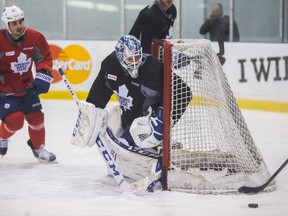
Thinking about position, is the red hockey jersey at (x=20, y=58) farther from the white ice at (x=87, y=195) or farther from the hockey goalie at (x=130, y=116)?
the hockey goalie at (x=130, y=116)

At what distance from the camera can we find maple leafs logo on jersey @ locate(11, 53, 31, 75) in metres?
4.91

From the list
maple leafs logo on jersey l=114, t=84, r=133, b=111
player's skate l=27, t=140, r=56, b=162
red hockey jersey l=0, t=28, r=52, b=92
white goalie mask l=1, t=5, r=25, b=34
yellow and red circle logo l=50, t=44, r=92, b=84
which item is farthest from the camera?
yellow and red circle logo l=50, t=44, r=92, b=84

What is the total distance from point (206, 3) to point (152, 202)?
16.7 feet

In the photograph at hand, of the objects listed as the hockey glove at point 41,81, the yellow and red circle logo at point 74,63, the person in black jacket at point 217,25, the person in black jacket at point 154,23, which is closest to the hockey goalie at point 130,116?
the hockey glove at point 41,81

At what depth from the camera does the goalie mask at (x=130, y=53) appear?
4.06m

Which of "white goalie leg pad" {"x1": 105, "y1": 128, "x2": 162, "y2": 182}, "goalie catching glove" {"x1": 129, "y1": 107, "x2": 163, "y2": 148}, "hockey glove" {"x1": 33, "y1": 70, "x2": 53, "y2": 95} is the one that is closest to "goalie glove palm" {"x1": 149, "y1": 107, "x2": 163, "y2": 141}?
"goalie catching glove" {"x1": 129, "y1": 107, "x2": 163, "y2": 148}

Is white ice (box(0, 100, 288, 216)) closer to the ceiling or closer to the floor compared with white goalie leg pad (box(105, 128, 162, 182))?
closer to the floor

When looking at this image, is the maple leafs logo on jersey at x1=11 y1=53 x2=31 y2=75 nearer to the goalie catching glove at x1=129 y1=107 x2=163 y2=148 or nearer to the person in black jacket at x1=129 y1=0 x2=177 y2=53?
the person in black jacket at x1=129 y1=0 x2=177 y2=53

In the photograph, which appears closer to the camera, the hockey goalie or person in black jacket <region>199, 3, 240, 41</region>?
the hockey goalie

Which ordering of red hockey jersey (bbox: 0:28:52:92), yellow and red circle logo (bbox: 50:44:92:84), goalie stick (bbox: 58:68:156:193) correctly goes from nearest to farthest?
goalie stick (bbox: 58:68:156:193) < red hockey jersey (bbox: 0:28:52:92) < yellow and red circle logo (bbox: 50:44:92:84)

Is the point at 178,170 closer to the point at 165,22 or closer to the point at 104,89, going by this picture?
the point at 104,89

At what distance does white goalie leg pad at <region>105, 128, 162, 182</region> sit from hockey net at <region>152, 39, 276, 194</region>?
12cm

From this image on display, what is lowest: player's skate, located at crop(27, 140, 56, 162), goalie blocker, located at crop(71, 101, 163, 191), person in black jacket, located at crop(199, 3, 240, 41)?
player's skate, located at crop(27, 140, 56, 162)

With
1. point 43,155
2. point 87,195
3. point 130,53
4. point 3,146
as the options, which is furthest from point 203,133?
point 3,146
